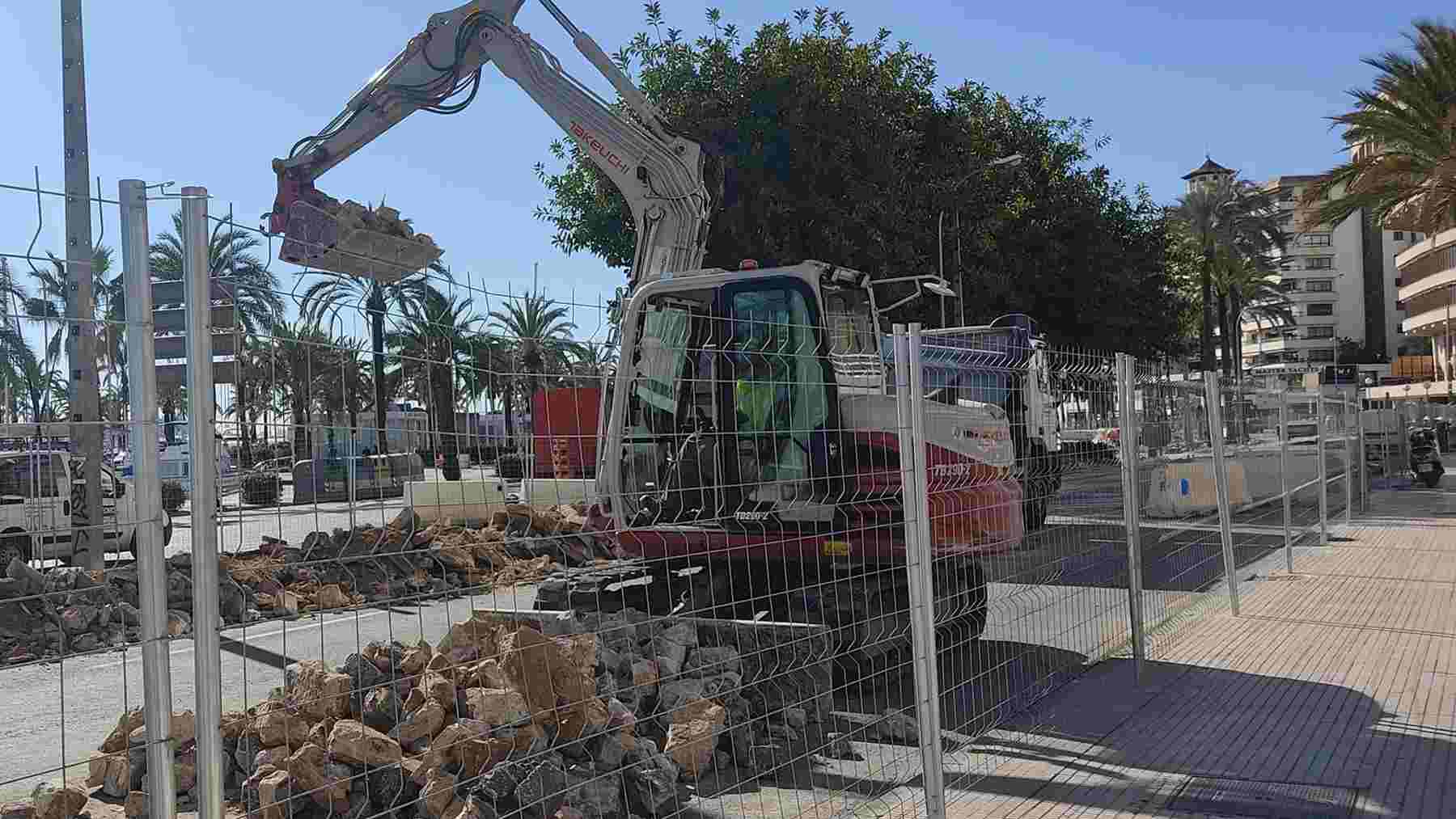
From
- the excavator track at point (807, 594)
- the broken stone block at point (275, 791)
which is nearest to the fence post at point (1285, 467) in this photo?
the excavator track at point (807, 594)

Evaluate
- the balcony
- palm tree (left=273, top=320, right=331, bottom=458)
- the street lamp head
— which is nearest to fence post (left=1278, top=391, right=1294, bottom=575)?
the street lamp head

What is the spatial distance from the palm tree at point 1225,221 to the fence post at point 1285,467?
35.1 meters

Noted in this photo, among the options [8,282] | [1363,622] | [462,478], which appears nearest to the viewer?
[8,282]

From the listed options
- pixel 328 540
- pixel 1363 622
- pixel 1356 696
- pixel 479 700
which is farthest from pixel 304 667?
pixel 1363 622

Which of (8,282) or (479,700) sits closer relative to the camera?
(8,282)

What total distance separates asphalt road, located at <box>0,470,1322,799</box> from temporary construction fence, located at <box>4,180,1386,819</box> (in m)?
0.04

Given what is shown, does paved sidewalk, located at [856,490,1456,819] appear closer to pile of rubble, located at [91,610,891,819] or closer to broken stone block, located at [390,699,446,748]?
pile of rubble, located at [91,610,891,819]

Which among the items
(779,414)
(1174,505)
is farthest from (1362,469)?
(779,414)

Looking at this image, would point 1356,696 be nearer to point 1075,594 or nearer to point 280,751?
point 1075,594

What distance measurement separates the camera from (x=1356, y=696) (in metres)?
7.07

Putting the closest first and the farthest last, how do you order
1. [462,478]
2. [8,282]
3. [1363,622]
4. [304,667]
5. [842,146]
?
1. [8,282]
2. [462,478]
3. [304,667]
4. [1363,622]
5. [842,146]

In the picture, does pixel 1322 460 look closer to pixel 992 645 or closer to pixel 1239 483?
pixel 1239 483

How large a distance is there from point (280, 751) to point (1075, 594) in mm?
4723

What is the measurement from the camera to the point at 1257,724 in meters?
6.55
